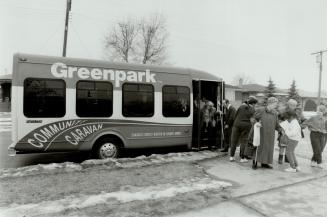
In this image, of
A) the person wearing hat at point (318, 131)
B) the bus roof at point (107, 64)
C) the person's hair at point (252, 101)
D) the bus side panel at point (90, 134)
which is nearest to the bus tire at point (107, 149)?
the bus side panel at point (90, 134)

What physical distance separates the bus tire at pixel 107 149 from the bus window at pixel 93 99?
29.9 inches

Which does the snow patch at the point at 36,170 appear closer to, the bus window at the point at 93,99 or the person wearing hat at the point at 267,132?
the bus window at the point at 93,99

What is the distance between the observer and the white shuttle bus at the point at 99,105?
23.5 feet

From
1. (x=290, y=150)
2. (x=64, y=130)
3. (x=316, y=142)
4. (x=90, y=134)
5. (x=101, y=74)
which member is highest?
(x=101, y=74)

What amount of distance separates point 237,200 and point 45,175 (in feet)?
12.7

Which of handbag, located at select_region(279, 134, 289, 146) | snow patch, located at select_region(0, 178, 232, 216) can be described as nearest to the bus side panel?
snow patch, located at select_region(0, 178, 232, 216)

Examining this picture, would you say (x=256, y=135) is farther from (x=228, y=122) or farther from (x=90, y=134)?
(x=90, y=134)

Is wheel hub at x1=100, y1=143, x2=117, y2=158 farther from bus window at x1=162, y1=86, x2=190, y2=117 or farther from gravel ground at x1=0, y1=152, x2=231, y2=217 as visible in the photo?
bus window at x1=162, y1=86, x2=190, y2=117

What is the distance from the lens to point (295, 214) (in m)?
4.55

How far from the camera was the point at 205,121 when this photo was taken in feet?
32.1

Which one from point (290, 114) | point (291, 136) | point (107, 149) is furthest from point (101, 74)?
point (291, 136)

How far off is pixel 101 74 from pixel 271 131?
467cm

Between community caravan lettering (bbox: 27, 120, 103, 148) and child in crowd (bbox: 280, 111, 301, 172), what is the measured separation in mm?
4854

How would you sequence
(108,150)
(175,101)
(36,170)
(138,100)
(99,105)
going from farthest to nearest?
1. (175,101)
2. (138,100)
3. (108,150)
4. (99,105)
5. (36,170)
